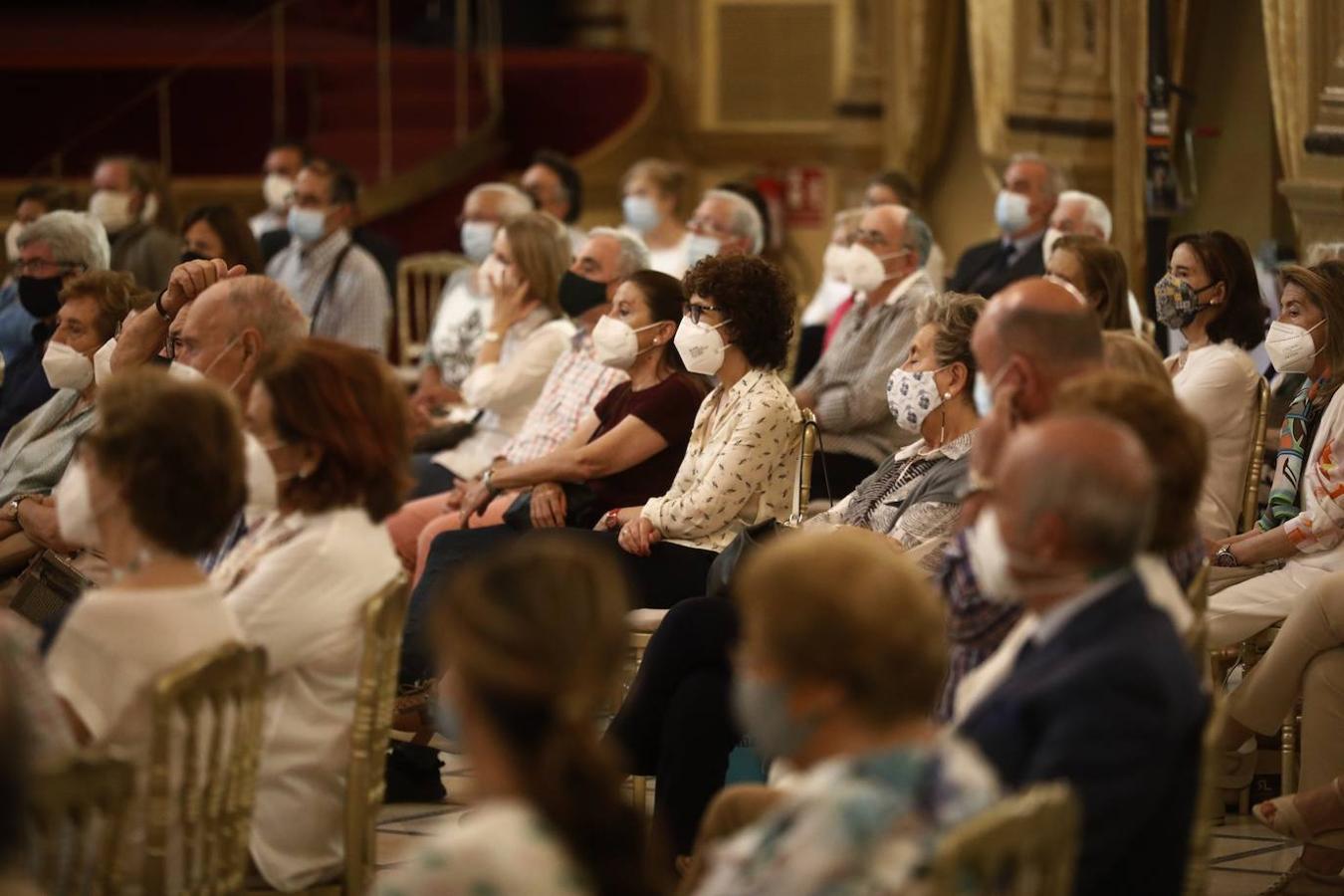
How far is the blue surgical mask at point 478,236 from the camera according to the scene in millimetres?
8484

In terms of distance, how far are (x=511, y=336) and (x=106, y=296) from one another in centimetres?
169

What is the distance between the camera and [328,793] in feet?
11.4

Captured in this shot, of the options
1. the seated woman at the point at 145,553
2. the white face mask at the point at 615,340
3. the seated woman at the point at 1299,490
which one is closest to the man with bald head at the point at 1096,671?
the seated woman at the point at 145,553

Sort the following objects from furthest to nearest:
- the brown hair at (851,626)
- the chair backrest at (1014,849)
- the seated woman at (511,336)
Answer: the seated woman at (511,336)
the brown hair at (851,626)
the chair backrest at (1014,849)

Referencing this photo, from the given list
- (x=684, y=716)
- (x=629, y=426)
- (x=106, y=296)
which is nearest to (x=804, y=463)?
(x=629, y=426)

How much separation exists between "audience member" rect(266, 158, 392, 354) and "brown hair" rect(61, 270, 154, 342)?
2838 mm

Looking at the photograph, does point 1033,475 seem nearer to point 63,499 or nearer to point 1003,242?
point 63,499

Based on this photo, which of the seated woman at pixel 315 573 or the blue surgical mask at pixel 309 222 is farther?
the blue surgical mask at pixel 309 222

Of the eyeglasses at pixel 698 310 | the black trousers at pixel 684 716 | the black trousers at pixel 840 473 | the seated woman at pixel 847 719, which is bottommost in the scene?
the black trousers at pixel 684 716

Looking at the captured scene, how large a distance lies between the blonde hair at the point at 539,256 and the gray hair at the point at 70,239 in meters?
1.22

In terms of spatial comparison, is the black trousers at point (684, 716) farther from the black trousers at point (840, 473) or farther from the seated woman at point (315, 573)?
the black trousers at point (840, 473)

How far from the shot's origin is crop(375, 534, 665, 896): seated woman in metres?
A: 2.29

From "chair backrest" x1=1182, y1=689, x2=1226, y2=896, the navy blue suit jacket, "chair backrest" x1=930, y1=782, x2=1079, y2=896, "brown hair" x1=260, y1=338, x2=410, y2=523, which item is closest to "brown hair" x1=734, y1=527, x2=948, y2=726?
"chair backrest" x1=930, y1=782, x2=1079, y2=896

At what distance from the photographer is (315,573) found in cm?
343
